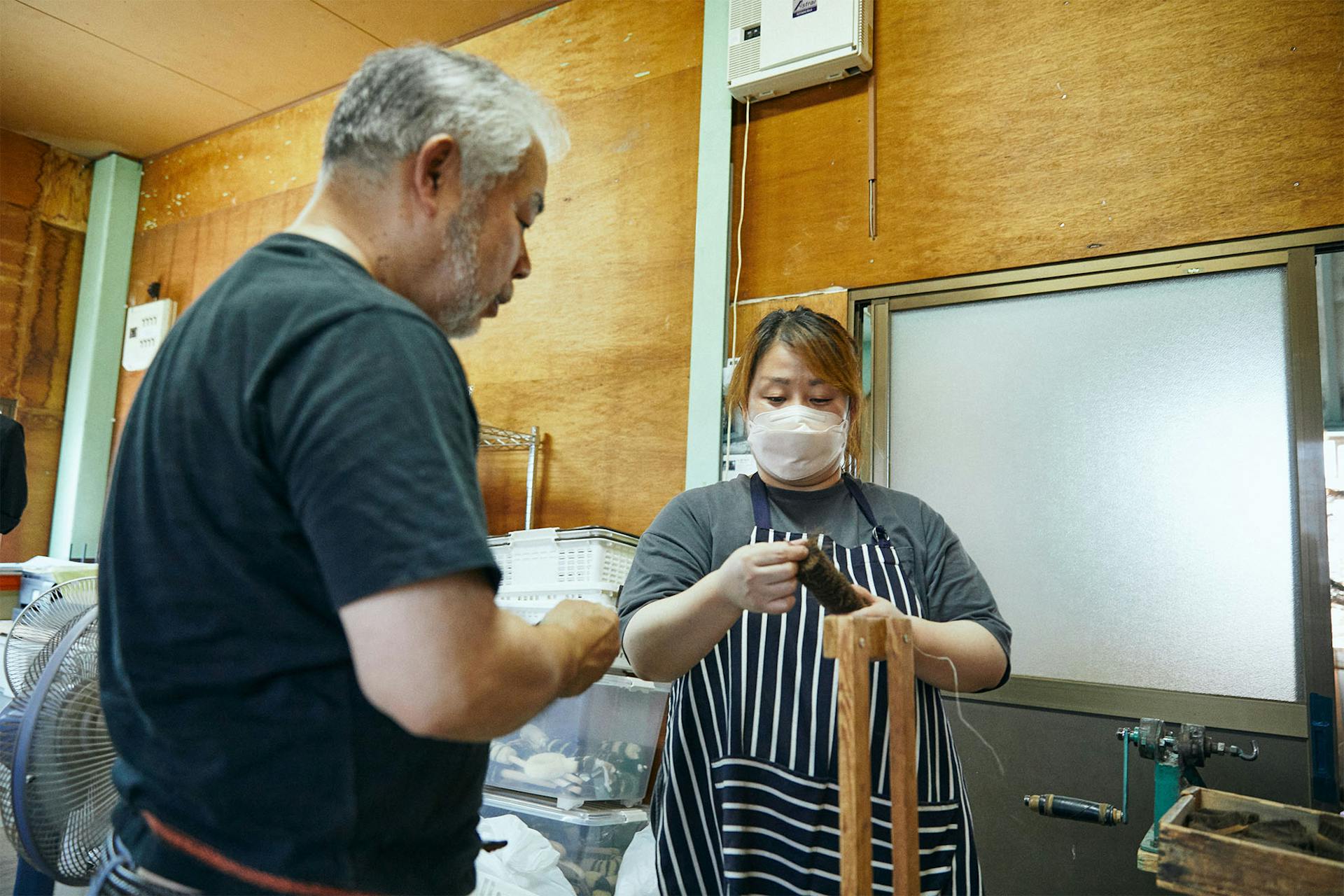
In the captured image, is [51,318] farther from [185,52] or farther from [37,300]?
[185,52]

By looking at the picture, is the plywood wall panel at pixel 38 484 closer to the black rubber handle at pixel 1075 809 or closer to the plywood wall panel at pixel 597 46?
the plywood wall panel at pixel 597 46

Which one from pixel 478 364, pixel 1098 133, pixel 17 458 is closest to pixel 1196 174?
pixel 1098 133

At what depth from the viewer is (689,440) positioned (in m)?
2.88

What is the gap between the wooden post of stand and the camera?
3.70 ft

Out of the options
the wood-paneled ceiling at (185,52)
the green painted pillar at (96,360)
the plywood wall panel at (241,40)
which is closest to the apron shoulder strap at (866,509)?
the wood-paneled ceiling at (185,52)

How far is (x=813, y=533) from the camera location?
162 cm

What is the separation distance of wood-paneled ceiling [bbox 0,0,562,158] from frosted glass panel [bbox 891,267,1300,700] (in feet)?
7.24

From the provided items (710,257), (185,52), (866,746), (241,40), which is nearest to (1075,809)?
(866,746)

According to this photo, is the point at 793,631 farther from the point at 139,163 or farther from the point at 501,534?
the point at 139,163

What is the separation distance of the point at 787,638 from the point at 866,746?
359 mm

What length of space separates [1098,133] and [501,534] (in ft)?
7.43

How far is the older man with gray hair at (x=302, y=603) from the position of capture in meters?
0.67

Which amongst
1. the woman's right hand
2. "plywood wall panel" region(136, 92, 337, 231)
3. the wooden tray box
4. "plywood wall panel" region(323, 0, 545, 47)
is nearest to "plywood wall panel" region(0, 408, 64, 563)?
"plywood wall panel" region(136, 92, 337, 231)

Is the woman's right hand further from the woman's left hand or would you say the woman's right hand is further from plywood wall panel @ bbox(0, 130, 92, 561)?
plywood wall panel @ bbox(0, 130, 92, 561)
